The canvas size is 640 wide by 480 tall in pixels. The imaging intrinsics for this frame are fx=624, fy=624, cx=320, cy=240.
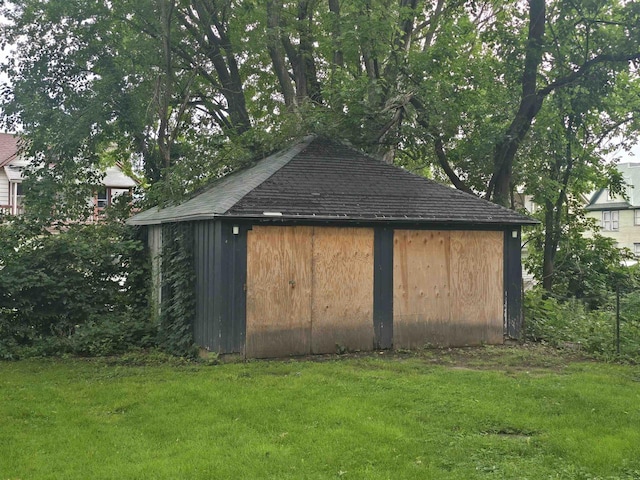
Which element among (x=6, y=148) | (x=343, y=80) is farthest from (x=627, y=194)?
(x=6, y=148)

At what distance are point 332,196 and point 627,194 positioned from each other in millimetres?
36715

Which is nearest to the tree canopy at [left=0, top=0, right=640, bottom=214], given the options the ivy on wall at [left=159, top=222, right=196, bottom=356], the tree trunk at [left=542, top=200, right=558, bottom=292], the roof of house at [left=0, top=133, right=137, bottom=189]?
the tree trunk at [left=542, top=200, right=558, bottom=292]

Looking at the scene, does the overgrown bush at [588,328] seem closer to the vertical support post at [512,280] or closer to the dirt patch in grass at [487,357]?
the dirt patch in grass at [487,357]

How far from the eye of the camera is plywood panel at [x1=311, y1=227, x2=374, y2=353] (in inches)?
395

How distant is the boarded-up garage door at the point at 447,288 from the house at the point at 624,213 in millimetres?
33431

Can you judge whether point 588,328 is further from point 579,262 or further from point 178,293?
point 579,262

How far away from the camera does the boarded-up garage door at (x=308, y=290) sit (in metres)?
9.60

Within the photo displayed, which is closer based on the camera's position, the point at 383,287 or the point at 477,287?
the point at 383,287

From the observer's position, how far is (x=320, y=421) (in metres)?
6.21

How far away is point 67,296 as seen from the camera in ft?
37.8

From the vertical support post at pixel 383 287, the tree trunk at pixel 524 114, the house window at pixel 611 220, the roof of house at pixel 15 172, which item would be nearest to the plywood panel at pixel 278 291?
the vertical support post at pixel 383 287

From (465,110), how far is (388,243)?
5.63 meters

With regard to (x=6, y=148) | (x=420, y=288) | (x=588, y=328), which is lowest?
(x=588, y=328)

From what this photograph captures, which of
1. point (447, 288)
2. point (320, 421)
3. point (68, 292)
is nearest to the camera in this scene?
point (320, 421)
